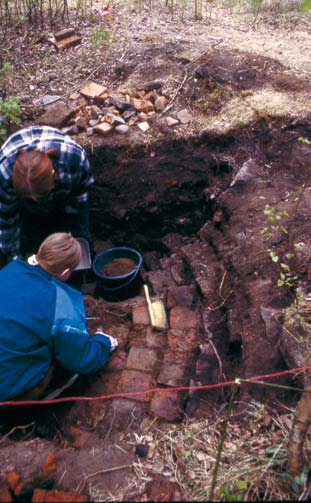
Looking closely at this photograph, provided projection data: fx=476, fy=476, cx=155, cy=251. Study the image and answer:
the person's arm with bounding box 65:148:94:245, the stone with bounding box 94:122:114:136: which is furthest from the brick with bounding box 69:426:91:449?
the stone with bounding box 94:122:114:136

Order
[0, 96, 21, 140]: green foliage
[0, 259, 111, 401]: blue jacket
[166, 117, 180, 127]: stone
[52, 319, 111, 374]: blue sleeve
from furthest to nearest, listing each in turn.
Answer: [166, 117, 180, 127]: stone
[0, 96, 21, 140]: green foliage
[52, 319, 111, 374]: blue sleeve
[0, 259, 111, 401]: blue jacket

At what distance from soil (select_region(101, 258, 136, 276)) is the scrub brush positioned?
1.40 ft

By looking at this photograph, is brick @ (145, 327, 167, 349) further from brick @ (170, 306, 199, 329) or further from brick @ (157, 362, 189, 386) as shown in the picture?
brick @ (157, 362, 189, 386)

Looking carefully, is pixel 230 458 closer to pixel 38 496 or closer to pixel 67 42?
pixel 38 496

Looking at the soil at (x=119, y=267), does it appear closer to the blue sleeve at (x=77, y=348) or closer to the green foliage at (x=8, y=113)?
the blue sleeve at (x=77, y=348)

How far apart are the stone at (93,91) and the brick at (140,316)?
2.49 m

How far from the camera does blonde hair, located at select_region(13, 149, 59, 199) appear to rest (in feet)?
9.82

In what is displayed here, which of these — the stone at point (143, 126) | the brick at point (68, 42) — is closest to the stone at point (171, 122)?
the stone at point (143, 126)

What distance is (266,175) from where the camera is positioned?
4.49m

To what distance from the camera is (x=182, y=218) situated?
493cm

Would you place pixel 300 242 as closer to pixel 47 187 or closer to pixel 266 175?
pixel 266 175

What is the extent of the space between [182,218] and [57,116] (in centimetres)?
168

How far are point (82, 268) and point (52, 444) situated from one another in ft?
5.54

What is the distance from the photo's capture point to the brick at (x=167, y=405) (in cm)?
306
